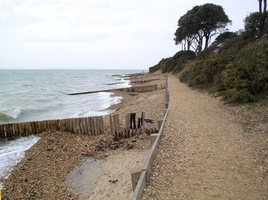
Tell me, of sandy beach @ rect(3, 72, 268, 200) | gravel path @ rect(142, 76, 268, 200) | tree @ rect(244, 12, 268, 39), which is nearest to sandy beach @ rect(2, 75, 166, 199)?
sandy beach @ rect(3, 72, 268, 200)

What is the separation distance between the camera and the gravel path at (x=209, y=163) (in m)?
4.24

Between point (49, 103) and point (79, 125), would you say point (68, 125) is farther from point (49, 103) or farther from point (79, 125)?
point (49, 103)

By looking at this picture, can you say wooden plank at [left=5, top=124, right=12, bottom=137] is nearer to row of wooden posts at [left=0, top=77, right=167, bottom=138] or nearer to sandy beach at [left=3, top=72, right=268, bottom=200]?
row of wooden posts at [left=0, top=77, right=167, bottom=138]

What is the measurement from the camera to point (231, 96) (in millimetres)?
11148

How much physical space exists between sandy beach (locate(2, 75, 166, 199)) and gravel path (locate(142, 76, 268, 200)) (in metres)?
1.37

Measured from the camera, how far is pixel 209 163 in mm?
5391

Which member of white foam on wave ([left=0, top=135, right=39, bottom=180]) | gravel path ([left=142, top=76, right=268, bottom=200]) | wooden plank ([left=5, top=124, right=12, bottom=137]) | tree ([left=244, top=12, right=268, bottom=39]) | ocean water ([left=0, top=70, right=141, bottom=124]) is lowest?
ocean water ([left=0, top=70, right=141, bottom=124])

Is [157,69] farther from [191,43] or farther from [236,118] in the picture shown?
[236,118]

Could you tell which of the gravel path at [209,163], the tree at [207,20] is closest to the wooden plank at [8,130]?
the gravel path at [209,163]

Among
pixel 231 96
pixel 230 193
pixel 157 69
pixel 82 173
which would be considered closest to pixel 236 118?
pixel 231 96

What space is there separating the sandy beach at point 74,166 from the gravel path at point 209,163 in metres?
1.37

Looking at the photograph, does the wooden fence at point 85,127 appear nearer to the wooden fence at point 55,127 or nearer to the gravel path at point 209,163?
the wooden fence at point 55,127

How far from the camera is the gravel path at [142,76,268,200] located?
13.9 ft

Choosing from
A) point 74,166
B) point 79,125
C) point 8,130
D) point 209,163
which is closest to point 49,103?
point 8,130
